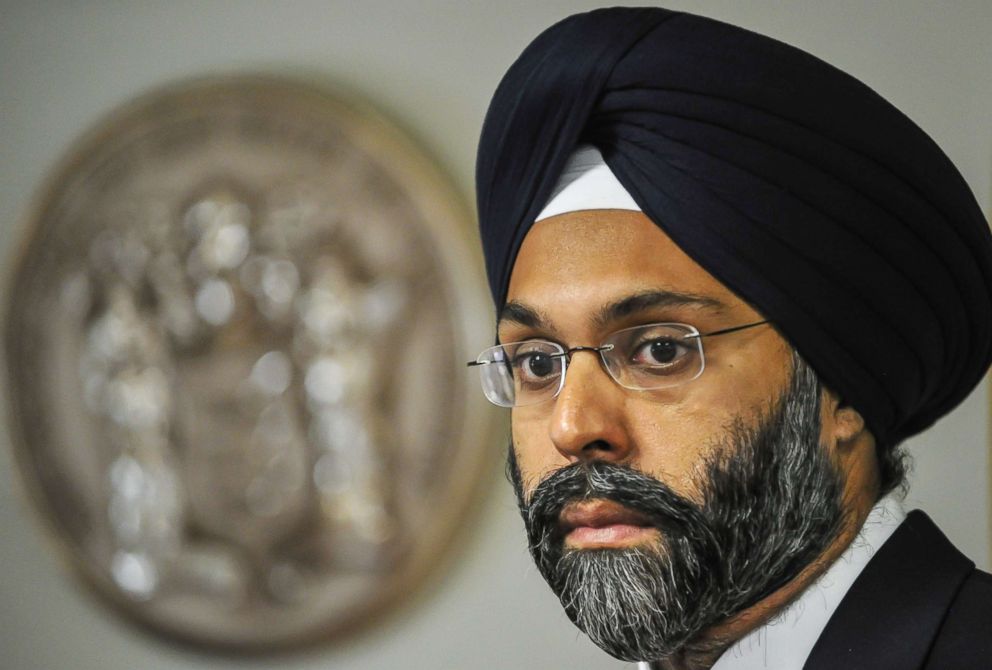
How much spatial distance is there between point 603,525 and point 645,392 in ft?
0.33

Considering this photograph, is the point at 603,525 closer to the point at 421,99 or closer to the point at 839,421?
the point at 839,421

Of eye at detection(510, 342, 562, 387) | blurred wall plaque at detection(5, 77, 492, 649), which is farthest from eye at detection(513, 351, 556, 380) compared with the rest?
blurred wall plaque at detection(5, 77, 492, 649)

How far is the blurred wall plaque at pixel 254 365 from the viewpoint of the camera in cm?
237

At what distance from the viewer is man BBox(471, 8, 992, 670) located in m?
0.83

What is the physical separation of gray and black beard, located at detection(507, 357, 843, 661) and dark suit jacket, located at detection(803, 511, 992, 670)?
46mm

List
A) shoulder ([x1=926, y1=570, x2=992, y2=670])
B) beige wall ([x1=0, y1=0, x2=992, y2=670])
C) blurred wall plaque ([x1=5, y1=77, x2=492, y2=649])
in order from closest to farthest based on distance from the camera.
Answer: shoulder ([x1=926, y1=570, x2=992, y2=670])
beige wall ([x1=0, y1=0, x2=992, y2=670])
blurred wall plaque ([x1=5, y1=77, x2=492, y2=649])

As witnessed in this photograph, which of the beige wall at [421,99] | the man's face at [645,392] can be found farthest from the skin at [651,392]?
the beige wall at [421,99]

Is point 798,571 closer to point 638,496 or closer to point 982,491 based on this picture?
point 638,496

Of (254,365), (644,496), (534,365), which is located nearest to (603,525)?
(644,496)

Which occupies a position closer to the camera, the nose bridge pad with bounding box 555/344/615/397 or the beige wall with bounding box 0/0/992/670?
the nose bridge pad with bounding box 555/344/615/397

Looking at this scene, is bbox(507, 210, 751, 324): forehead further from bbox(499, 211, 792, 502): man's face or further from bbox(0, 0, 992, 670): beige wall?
bbox(0, 0, 992, 670): beige wall

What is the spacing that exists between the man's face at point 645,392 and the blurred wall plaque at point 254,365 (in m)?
1.49

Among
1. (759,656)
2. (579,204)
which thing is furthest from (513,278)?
(759,656)

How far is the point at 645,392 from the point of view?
0.84 meters
